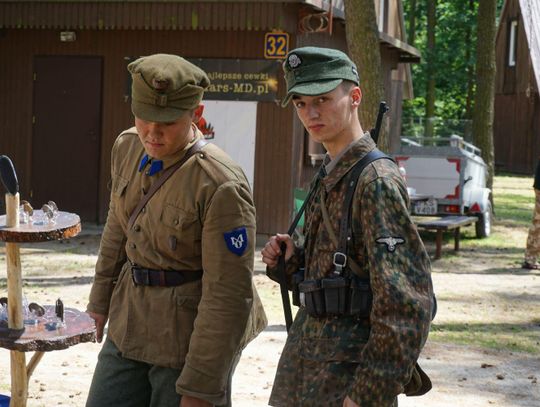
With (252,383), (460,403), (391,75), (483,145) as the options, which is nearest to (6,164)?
(252,383)

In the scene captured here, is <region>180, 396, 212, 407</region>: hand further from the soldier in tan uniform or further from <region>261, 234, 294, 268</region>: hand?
<region>261, 234, 294, 268</region>: hand

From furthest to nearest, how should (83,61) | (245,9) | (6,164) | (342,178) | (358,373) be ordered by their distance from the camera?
(83,61) < (245,9) < (6,164) < (342,178) < (358,373)

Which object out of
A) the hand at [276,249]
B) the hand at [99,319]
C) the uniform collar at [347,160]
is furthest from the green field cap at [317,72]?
the hand at [99,319]

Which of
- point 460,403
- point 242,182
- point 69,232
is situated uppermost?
point 242,182

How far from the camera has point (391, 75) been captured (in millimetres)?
22938

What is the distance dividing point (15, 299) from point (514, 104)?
129 ft

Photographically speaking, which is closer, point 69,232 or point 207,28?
Result: point 69,232

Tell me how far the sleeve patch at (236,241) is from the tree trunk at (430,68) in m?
30.8

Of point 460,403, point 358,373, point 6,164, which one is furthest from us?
point 460,403

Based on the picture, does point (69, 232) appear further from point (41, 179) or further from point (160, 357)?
point (41, 179)

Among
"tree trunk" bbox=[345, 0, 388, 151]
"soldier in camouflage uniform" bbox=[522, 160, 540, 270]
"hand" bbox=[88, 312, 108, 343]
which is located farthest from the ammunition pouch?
"soldier in camouflage uniform" bbox=[522, 160, 540, 270]

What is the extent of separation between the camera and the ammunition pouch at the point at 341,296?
3168 millimetres

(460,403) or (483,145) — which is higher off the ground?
(483,145)

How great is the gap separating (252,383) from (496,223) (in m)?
14.3
